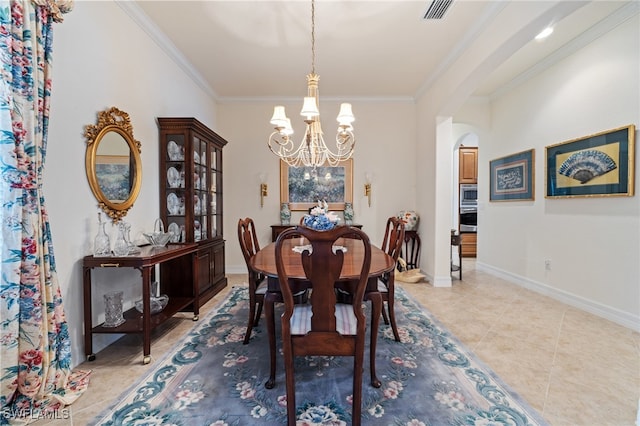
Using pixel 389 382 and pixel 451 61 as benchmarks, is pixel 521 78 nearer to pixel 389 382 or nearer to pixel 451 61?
pixel 451 61

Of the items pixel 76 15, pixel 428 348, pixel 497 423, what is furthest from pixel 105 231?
pixel 497 423

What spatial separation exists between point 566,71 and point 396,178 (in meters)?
2.43

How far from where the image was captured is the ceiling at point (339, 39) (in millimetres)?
2518

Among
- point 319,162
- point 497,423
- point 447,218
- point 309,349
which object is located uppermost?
point 319,162

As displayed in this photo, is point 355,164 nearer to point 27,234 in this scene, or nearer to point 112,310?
point 112,310

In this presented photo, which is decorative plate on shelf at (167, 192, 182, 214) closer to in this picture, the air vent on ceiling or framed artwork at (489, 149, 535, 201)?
the air vent on ceiling

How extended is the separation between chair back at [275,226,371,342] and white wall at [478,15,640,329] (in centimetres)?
296

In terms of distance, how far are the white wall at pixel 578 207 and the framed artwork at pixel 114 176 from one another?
4678 millimetres

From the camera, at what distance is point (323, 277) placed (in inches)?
55.1

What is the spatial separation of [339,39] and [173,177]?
2.37 metres

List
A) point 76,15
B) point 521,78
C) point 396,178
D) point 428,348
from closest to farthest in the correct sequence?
point 76,15 < point 428,348 < point 521,78 < point 396,178

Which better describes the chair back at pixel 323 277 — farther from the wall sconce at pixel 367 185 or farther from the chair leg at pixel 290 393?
the wall sconce at pixel 367 185

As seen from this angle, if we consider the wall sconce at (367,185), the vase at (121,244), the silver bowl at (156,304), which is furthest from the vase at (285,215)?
the vase at (121,244)

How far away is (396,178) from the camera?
15.6ft
